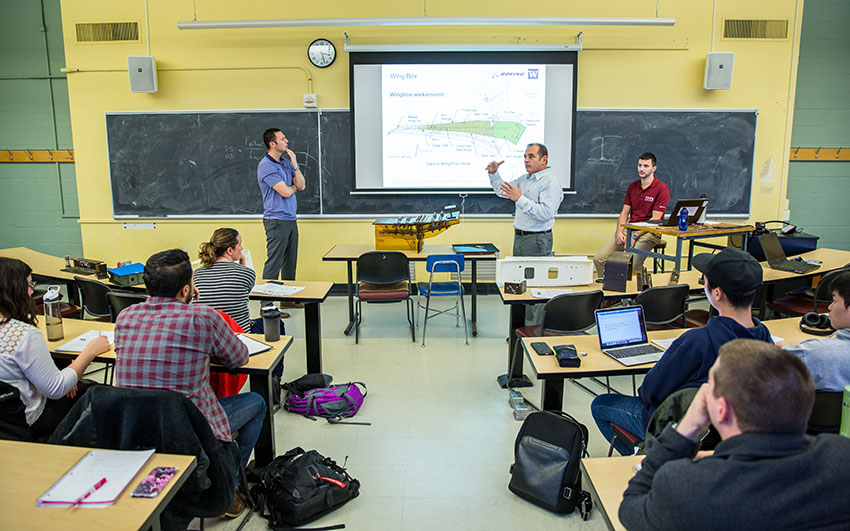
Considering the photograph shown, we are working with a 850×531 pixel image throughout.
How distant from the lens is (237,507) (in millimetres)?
2391

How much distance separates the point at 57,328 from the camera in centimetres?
272

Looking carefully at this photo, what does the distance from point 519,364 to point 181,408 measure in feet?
8.59

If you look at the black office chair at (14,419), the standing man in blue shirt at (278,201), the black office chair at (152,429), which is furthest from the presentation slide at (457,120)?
the black office chair at (152,429)

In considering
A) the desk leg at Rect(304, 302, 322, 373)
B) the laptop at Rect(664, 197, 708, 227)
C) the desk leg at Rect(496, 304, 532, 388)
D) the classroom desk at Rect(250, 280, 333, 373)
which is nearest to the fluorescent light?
the laptop at Rect(664, 197, 708, 227)

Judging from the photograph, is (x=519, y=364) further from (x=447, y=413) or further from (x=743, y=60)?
(x=743, y=60)

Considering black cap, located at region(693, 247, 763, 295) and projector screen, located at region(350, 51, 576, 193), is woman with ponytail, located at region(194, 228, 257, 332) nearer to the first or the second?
black cap, located at region(693, 247, 763, 295)

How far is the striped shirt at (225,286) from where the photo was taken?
3.06 meters

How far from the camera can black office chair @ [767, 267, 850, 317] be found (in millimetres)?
3811

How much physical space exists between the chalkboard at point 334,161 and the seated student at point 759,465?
521 cm

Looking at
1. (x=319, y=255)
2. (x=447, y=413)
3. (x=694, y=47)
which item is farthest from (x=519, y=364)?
(x=694, y=47)

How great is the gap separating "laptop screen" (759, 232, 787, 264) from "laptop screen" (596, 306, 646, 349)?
8.25 ft

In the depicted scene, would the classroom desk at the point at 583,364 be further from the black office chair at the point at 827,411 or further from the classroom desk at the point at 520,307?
the classroom desk at the point at 520,307

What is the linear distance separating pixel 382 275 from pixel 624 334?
2.46m

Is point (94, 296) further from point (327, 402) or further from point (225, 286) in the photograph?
point (327, 402)
